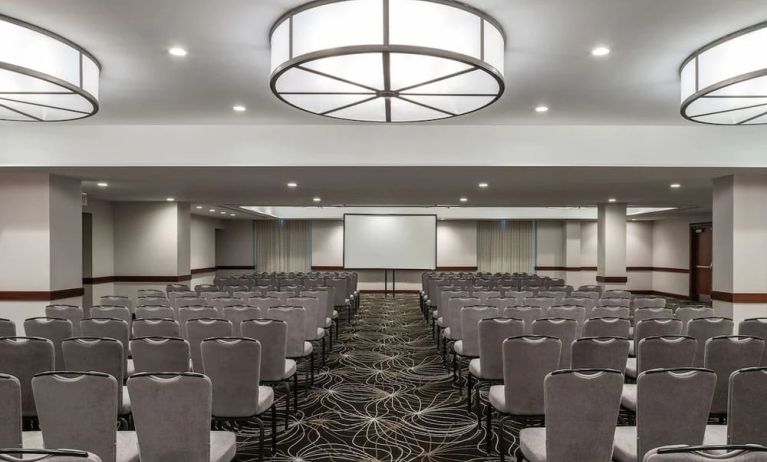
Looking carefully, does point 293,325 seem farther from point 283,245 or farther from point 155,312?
point 283,245

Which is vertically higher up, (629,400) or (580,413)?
(580,413)

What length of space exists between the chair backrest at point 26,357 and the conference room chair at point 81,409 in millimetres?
1242

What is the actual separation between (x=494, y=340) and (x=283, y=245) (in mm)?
17673

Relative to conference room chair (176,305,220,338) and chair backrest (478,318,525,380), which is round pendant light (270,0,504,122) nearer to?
chair backrest (478,318,525,380)

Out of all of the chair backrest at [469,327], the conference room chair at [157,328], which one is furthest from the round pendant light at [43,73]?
the chair backrest at [469,327]

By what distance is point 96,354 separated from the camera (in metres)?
3.94

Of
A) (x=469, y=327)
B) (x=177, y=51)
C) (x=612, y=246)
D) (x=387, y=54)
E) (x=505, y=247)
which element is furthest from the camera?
(x=505, y=247)

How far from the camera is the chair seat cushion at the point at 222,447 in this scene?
9.68 feet

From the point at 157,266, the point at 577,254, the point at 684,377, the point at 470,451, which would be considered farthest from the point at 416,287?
the point at 684,377

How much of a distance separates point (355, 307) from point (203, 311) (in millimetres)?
7560

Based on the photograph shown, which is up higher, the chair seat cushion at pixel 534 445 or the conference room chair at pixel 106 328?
the conference room chair at pixel 106 328

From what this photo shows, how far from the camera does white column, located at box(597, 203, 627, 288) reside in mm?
13469

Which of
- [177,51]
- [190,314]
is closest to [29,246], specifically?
[190,314]

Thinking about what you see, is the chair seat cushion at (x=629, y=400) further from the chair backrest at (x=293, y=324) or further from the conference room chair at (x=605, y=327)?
the chair backrest at (x=293, y=324)
